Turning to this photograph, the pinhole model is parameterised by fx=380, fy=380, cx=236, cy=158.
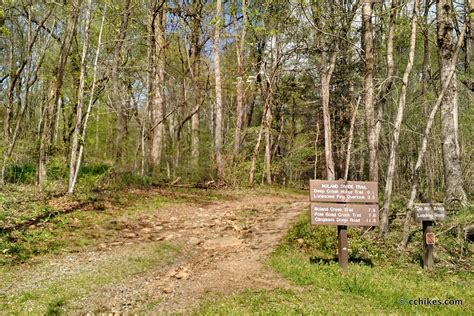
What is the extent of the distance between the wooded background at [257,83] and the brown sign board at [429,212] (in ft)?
4.45

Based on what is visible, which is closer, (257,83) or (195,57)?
(257,83)

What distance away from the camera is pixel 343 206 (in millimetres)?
7637

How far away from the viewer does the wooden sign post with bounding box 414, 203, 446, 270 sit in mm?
7824

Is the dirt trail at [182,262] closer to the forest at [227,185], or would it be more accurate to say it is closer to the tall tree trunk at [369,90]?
the forest at [227,185]

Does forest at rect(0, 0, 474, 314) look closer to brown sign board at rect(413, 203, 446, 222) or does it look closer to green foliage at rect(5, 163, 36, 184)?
green foliage at rect(5, 163, 36, 184)

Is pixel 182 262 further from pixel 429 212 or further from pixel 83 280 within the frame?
pixel 429 212

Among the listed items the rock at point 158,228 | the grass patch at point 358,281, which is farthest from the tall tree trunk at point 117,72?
the grass patch at point 358,281

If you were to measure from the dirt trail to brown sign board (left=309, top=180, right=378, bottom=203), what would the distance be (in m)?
1.80

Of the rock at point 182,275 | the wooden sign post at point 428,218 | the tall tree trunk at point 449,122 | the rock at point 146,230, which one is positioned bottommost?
the rock at point 182,275

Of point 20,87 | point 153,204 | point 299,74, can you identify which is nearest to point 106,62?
point 153,204

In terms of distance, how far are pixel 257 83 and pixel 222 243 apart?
14.5 metres

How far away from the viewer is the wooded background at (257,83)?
1077 cm
